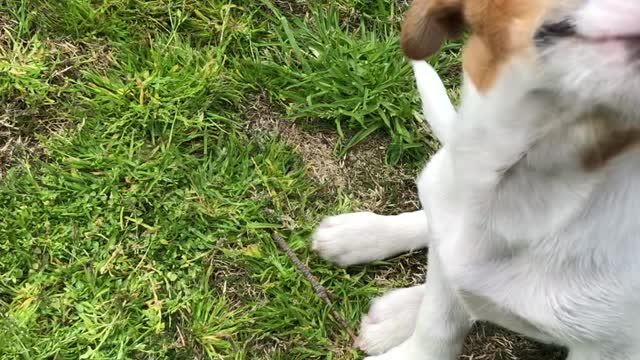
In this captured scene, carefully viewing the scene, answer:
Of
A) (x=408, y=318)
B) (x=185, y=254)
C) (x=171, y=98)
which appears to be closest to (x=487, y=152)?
(x=408, y=318)

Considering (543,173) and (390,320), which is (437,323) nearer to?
(390,320)

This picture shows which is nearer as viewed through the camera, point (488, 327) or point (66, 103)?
point (488, 327)

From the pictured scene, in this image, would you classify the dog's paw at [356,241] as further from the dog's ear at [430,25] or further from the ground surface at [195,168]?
the dog's ear at [430,25]

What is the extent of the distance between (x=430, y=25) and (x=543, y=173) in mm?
429

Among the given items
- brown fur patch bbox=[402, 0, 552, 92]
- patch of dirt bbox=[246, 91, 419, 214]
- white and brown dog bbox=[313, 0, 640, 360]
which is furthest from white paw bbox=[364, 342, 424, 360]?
brown fur patch bbox=[402, 0, 552, 92]

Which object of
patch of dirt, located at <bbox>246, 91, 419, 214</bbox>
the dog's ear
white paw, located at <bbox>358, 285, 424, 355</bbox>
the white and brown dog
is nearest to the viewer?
the white and brown dog

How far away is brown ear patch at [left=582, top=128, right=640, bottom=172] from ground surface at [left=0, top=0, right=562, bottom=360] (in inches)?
52.3

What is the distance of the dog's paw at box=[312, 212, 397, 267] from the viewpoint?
3.14 metres

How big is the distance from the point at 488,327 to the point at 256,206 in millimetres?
802

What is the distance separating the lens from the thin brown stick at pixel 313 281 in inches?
122

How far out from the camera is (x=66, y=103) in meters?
3.38

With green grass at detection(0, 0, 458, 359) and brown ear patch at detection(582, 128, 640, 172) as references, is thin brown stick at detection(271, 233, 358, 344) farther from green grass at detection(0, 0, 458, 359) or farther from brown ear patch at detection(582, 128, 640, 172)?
brown ear patch at detection(582, 128, 640, 172)

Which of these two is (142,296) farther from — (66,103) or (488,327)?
(488,327)

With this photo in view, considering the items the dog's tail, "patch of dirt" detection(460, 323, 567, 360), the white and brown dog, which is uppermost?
the white and brown dog
